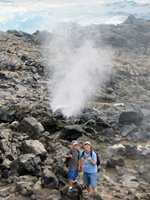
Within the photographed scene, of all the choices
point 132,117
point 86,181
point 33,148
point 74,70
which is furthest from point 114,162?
A: point 74,70

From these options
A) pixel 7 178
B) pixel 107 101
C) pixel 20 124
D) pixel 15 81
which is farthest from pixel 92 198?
pixel 15 81

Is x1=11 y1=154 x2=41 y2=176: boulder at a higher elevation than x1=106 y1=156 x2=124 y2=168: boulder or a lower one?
higher

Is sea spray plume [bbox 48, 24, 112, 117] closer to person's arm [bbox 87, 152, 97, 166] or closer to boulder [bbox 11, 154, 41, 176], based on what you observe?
boulder [bbox 11, 154, 41, 176]

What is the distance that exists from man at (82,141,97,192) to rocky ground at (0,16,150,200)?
472mm

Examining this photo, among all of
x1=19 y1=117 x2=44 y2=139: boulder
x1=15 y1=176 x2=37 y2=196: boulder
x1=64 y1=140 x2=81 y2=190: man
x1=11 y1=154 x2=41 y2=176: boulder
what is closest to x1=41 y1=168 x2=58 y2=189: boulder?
x1=15 y1=176 x2=37 y2=196: boulder

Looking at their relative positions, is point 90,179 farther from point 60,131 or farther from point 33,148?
point 60,131

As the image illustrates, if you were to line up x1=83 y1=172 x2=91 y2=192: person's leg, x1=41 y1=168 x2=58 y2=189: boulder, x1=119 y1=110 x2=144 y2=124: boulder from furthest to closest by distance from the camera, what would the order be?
x1=119 y1=110 x2=144 y2=124: boulder, x1=41 y1=168 x2=58 y2=189: boulder, x1=83 y1=172 x2=91 y2=192: person's leg

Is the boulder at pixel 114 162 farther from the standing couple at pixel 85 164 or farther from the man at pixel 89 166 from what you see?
the man at pixel 89 166

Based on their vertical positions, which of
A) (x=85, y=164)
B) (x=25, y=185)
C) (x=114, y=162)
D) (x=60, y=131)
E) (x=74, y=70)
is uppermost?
→ (x=74, y=70)

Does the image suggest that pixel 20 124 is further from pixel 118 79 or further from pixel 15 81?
pixel 118 79

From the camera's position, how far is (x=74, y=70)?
30875mm

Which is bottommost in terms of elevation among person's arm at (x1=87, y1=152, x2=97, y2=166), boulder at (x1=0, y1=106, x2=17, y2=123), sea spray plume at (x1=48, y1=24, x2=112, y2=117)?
person's arm at (x1=87, y1=152, x2=97, y2=166)

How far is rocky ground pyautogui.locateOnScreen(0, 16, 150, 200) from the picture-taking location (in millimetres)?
14070

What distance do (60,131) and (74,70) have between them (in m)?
11.6
